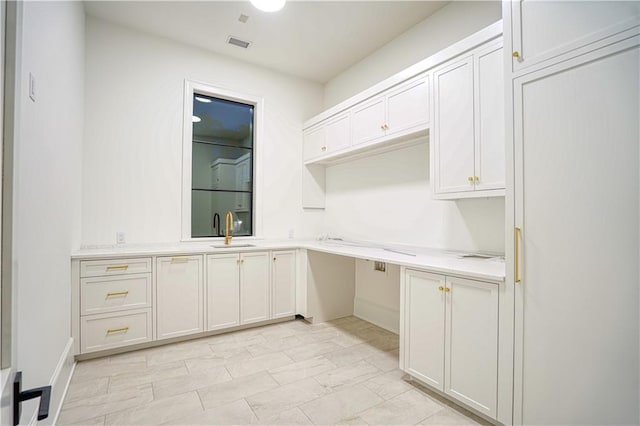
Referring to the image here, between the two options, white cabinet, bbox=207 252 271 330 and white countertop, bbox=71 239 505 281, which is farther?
white cabinet, bbox=207 252 271 330

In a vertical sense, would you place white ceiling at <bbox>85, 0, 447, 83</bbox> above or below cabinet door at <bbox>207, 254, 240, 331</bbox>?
above

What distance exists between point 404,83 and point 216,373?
2.80 metres

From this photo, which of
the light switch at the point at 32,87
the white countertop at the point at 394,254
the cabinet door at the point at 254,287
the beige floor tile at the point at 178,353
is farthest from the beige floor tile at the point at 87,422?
the light switch at the point at 32,87

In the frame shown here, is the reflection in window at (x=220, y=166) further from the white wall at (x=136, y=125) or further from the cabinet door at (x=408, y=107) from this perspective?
the cabinet door at (x=408, y=107)

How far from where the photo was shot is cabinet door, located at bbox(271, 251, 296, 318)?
3504mm

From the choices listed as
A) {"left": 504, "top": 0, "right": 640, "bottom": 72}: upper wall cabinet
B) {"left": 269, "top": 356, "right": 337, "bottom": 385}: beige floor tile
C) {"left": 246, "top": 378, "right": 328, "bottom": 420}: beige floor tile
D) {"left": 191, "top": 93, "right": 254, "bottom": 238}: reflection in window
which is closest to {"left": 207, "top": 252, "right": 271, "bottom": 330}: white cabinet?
{"left": 191, "top": 93, "right": 254, "bottom": 238}: reflection in window

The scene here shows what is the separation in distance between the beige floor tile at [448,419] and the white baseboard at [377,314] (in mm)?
1368

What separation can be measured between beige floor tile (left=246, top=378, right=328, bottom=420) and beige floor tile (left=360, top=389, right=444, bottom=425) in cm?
39

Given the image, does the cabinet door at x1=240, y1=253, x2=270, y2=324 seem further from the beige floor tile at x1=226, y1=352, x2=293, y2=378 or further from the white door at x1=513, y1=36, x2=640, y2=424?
the white door at x1=513, y1=36, x2=640, y2=424

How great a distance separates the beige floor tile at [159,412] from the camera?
1.87 meters

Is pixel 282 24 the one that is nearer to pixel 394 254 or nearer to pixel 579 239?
pixel 394 254

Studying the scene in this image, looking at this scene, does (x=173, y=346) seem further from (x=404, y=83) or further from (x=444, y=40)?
(x=444, y=40)

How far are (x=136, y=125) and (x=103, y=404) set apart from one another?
99.5 inches

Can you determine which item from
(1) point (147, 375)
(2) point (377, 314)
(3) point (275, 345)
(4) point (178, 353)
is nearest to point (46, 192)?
(1) point (147, 375)
